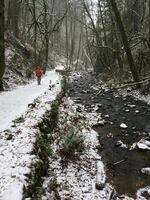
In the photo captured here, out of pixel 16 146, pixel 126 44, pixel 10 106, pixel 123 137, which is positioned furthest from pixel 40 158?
pixel 126 44

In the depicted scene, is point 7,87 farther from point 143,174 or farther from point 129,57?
point 143,174

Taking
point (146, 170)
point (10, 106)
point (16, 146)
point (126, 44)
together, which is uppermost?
point (126, 44)

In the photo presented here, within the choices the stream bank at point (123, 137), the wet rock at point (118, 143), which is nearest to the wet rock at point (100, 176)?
the stream bank at point (123, 137)

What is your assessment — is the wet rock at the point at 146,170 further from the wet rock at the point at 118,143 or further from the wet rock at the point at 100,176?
the wet rock at the point at 118,143

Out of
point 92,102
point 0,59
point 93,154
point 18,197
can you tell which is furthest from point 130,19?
point 18,197

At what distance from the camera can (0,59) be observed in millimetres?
14336

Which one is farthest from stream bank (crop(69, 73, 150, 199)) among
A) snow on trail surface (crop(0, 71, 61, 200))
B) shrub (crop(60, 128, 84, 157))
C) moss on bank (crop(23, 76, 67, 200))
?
snow on trail surface (crop(0, 71, 61, 200))

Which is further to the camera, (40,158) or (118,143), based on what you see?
(118,143)

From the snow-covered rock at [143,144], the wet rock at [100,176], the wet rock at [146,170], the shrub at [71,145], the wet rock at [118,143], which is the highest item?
the shrub at [71,145]

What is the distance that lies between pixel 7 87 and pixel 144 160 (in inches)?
417

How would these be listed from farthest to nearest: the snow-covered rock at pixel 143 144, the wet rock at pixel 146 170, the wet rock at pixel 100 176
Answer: the snow-covered rock at pixel 143 144 → the wet rock at pixel 146 170 → the wet rock at pixel 100 176

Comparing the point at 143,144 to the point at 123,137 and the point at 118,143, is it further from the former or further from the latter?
the point at 123,137

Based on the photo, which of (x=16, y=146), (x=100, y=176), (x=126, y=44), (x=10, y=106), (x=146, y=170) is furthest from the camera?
(x=126, y=44)

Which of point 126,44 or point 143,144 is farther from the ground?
A: point 126,44
